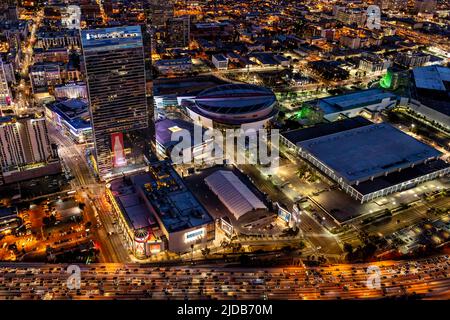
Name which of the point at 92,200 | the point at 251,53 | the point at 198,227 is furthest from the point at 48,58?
the point at 198,227

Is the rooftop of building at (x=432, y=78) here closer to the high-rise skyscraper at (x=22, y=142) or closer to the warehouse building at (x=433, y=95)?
the warehouse building at (x=433, y=95)

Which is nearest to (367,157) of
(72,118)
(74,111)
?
(72,118)

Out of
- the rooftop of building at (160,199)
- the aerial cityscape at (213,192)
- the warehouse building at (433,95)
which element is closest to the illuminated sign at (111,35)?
the aerial cityscape at (213,192)

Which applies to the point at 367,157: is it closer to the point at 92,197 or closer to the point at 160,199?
the point at 160,199

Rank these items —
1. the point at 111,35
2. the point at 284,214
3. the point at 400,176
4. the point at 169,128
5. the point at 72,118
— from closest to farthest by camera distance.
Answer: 1. the point at 284,214
2. the point at 111,35
3. the point at 400,176
4. the point at 169,128
5. the point at 72,118

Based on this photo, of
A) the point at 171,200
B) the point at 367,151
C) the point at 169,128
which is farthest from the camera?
the point at 169,128
